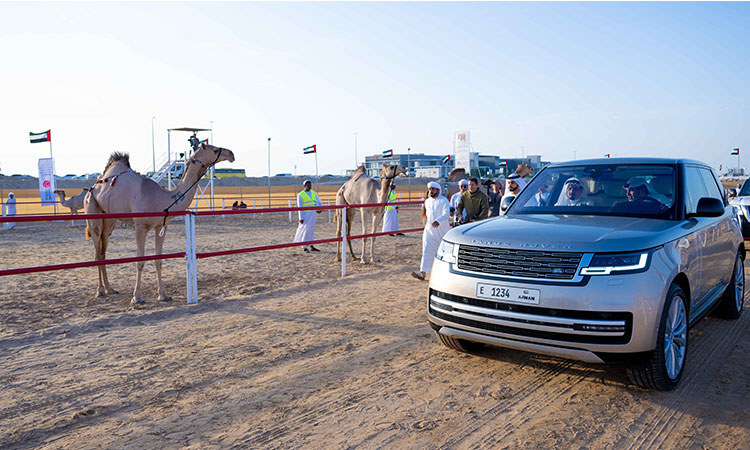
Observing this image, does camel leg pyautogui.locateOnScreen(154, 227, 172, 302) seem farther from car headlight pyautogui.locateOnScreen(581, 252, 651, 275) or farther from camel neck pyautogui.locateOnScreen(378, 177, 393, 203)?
car headlight pyautogui.locateOnScreen(581, 252, 651, 275)

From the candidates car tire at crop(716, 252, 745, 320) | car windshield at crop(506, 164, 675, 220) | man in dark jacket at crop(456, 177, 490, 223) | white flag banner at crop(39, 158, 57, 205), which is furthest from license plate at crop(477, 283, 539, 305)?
white flag banner at crop(39, 158, 57, 205)

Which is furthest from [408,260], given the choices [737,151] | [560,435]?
[737,151]

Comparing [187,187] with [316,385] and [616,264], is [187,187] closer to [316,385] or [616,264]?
[316,385]

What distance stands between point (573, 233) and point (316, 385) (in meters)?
2.46

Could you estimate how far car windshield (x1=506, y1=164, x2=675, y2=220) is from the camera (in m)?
5.16

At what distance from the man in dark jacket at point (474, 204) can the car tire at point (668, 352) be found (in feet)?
17.2

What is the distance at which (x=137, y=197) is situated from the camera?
8547mm

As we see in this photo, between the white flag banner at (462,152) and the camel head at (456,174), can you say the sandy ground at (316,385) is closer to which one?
the camel head at (456,174)

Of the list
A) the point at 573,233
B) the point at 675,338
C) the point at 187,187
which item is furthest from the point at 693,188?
the point at 187,187

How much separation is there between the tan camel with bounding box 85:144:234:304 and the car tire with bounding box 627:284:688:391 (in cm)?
668

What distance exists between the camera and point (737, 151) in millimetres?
44312

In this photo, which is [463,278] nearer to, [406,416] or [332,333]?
[406,416]

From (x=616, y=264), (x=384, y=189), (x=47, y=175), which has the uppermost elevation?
(x=47, y=175)

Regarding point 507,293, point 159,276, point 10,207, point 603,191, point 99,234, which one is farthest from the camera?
point 10,207
